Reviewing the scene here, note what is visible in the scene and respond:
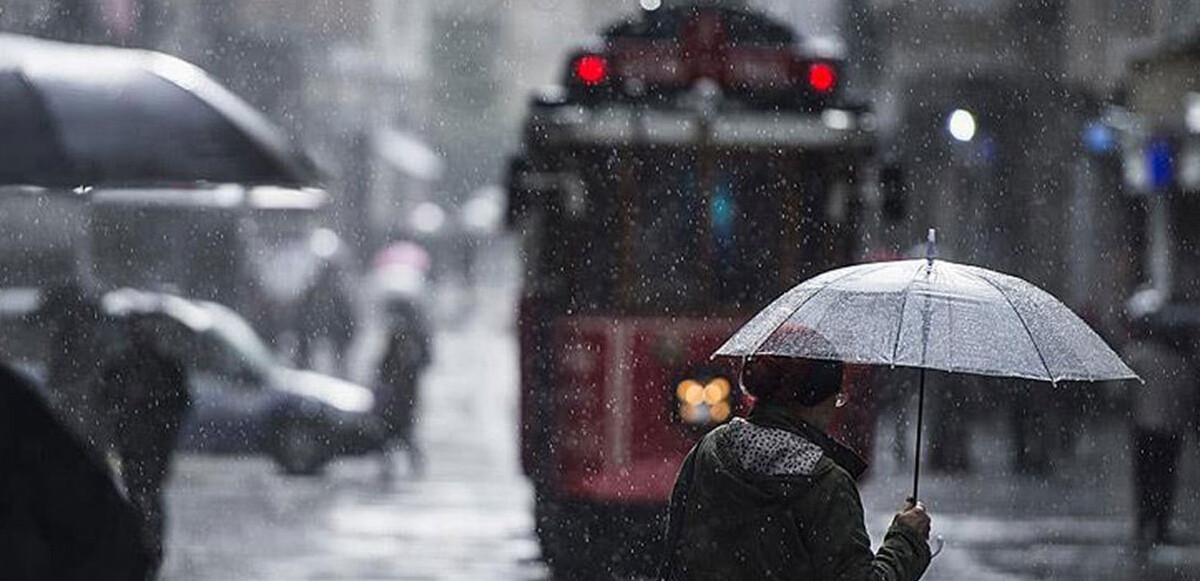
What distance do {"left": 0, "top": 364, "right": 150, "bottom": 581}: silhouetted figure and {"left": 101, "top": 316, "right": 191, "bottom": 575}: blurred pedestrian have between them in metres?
7.01

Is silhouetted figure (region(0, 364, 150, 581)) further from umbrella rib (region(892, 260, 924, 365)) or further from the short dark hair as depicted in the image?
umbrella rib (region(892, 260, 924, 365))

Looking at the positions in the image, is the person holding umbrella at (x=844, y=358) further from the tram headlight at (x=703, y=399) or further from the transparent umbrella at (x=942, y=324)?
the tram headlight at (x=703, y=399)

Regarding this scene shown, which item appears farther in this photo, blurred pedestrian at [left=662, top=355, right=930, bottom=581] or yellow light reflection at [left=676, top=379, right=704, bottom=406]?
yellow light reflection at [left=676, top=379, right=704, bottom=406]

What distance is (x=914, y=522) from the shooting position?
587cm

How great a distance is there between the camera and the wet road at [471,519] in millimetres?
14430

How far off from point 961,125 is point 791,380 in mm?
20809

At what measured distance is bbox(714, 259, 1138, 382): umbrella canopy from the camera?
Result: 20.0 feet

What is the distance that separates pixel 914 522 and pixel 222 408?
51.0 ft

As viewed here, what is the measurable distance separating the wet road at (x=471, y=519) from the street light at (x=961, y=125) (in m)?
2.80

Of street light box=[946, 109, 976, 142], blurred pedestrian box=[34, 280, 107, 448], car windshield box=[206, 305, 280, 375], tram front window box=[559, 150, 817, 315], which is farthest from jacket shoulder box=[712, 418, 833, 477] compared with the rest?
street light box=[946, 109, 976, 142]

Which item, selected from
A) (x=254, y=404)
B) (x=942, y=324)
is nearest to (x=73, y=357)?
(x=254, y=404)

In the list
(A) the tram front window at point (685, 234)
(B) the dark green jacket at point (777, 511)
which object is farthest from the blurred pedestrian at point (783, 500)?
(A) the tram front window at point (685, 234)

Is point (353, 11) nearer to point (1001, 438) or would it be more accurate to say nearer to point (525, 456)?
point (1001, 438)

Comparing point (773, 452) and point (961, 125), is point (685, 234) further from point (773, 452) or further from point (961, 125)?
point (961, 125)
